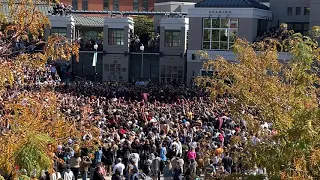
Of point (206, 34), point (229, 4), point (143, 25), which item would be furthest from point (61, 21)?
point (143, 25)

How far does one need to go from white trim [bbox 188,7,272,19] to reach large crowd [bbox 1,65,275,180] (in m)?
17.2

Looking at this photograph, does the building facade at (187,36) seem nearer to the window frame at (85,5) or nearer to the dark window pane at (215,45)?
the dark window pane at (215,45)

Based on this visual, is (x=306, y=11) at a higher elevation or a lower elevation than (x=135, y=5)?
lower

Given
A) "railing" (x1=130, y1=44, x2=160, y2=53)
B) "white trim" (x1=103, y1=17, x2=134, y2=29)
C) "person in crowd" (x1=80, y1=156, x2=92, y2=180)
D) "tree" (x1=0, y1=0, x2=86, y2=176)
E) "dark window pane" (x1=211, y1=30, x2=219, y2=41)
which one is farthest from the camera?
"white trim" (x1=103, y1=17, x2=134, y2=29)

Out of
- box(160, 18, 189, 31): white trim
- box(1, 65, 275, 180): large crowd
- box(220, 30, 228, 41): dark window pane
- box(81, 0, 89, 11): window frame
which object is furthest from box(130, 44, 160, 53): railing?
box(81, 0, 89, 11): window frame

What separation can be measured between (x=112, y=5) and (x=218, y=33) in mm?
33655

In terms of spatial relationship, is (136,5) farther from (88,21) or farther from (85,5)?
(88,21)

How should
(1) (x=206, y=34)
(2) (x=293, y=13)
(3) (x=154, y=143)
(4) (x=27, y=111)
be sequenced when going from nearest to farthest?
(4) (x=27, y=111) → (3) (x=154, y=143) → (1) (x=206, y=34) → (2) (x=293, y=13)

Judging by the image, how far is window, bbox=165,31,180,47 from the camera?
54.6 m

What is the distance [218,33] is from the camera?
4925 cm

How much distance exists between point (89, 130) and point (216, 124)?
14.6 meters

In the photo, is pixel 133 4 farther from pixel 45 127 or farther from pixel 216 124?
pixel 45 127

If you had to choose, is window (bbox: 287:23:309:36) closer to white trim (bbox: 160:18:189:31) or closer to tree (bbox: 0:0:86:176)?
white trim (bbox: 160:18:189:31)

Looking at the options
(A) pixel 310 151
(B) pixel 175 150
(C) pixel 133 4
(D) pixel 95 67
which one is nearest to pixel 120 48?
(D) pixel 95 67
